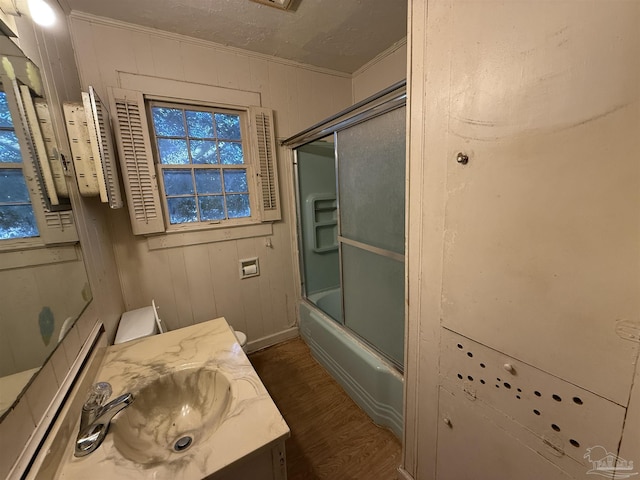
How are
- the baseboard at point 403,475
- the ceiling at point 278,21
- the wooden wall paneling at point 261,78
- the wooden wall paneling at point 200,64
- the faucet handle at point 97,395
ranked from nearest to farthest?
the faucet handle at point 97,395 → the baseboard at point 403,475 → the ceiling at point 278,21 → the wooden wall paneling at point 200,64 → the wooden wall paneling at point 261,78

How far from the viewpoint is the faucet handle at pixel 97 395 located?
0.72m

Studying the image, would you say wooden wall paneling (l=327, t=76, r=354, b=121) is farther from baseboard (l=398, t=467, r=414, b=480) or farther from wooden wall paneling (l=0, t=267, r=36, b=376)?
baseboard (l=398, t=467, r=414, b=480)

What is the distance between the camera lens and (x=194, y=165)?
178 cm

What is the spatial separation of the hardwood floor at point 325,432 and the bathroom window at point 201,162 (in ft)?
4.28

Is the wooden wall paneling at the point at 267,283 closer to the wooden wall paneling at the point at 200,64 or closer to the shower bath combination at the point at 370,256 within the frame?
the shower bath combination at the point at 370,256

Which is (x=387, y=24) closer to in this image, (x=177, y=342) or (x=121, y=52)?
(x=121, y=52)

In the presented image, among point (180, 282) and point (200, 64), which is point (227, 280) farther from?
point (200, 64)

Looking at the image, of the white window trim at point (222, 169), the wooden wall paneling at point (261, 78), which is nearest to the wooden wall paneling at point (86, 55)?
the white window trim at point (222, 169)

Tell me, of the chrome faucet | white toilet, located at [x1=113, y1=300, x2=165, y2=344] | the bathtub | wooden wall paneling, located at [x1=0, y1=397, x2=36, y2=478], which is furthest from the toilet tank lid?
the bathtub

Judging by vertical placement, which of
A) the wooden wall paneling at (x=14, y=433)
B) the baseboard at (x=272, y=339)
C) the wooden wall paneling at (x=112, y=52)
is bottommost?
the baseboard at (x=272, y=339)

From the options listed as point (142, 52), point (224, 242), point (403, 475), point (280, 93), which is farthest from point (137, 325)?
point (280, 93)

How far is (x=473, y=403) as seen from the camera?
2.70 feet

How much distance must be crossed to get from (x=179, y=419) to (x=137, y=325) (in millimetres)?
736

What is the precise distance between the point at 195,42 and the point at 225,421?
213 cm
